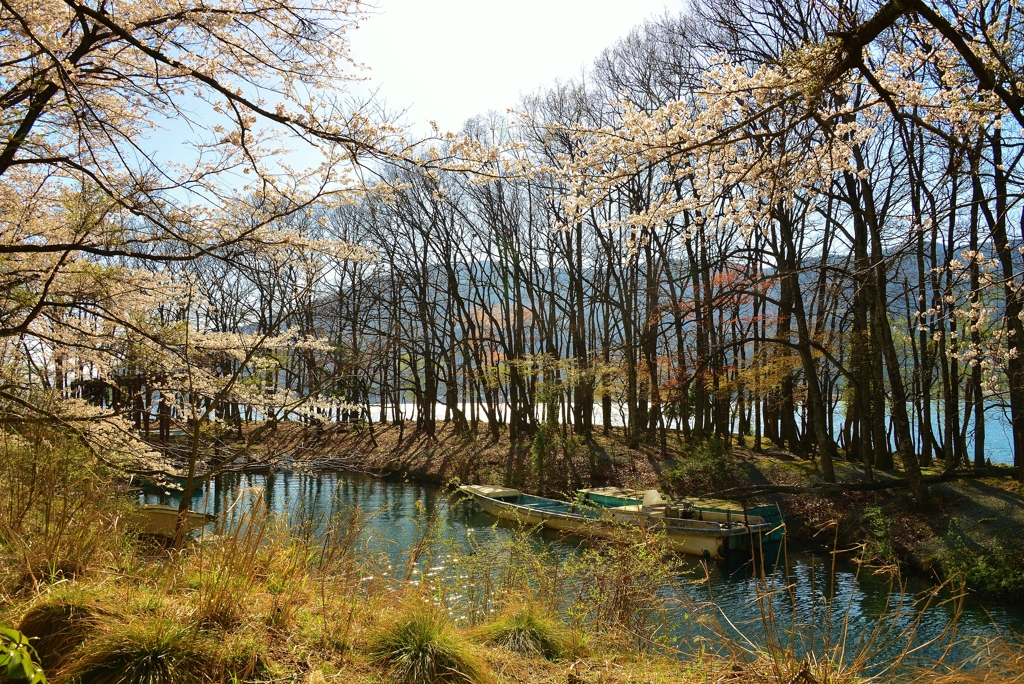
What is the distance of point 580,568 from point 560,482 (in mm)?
15621

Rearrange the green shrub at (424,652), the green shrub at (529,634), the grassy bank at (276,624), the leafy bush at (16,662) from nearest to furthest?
1. the leafy bush at (16,662)
2. the grassy bank at (276,624)
3. the green shrub at (424,652)
4. the green shrub at (529,634)

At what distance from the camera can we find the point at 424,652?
328cm

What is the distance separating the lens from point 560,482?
21.6 meters

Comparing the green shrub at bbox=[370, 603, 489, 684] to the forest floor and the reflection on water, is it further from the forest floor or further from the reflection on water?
the forest floor

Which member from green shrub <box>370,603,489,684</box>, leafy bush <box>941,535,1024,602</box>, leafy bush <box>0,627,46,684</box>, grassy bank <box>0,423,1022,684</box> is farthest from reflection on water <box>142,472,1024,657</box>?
leafy bush <box>0,627,46,684</box>

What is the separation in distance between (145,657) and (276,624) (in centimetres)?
71

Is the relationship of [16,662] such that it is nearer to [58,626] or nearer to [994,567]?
[58,626]

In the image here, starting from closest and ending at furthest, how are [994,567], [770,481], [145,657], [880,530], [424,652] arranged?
[145,657] < [424,652] < [994,567] < [880,530] < [770,481]

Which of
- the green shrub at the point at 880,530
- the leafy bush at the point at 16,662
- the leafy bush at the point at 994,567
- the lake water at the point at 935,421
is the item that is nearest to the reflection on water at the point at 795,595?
the leafy bush at the point at 994,567

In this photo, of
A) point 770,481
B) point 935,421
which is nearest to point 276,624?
point 770,481

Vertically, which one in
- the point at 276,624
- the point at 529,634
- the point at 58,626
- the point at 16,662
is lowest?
the point at 529,634

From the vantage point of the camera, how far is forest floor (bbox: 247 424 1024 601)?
1134cm

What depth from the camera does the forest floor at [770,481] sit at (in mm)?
11344

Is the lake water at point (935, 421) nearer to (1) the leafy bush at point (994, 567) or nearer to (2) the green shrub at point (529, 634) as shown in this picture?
(1) the leafy bush at point (994, 567)
